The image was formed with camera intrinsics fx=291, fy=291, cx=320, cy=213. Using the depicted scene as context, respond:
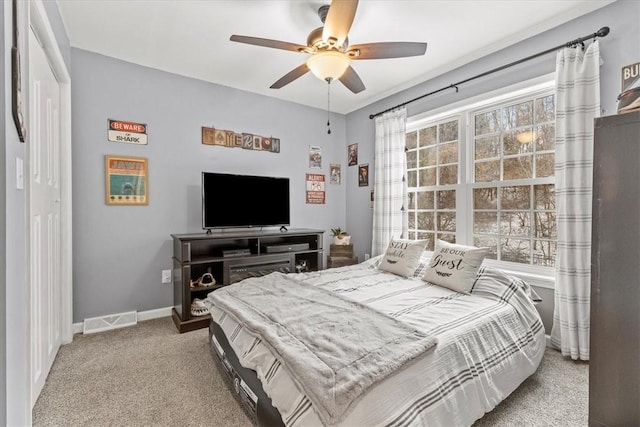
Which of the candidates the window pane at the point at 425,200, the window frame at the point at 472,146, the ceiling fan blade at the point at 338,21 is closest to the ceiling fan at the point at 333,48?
the ceiling fan blade at the point at 338,21

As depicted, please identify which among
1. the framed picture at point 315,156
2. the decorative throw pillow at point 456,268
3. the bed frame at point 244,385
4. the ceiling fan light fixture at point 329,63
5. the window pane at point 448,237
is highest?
the ceiling fan light fixture at point 329,63

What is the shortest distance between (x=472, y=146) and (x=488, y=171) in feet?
1.00

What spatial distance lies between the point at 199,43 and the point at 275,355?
2.69 m

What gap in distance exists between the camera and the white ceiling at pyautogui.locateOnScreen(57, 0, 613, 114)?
7.04ft

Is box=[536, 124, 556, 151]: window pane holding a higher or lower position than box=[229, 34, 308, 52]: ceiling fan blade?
lower

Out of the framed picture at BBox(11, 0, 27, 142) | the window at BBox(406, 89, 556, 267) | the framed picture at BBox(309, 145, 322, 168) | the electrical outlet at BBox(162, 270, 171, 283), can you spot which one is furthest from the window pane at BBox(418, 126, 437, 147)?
the framed picture at BBox(11, 0, 27, 142)

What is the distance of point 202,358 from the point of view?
7.30 ft

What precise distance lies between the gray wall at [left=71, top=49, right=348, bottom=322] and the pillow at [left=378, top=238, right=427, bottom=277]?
6.07ft

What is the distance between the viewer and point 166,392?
181 cm

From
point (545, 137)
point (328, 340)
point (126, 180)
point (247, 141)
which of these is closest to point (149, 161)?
point (126, 180)

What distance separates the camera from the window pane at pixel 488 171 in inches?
110

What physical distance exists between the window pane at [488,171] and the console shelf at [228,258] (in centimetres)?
189

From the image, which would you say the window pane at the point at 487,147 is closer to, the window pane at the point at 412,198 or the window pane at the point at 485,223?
the window pane at the point at 485,223

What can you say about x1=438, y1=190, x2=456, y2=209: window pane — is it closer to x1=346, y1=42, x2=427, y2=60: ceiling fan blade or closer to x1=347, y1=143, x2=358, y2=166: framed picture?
x1=347, y1=143, x2=358, y2=166: framed picture
